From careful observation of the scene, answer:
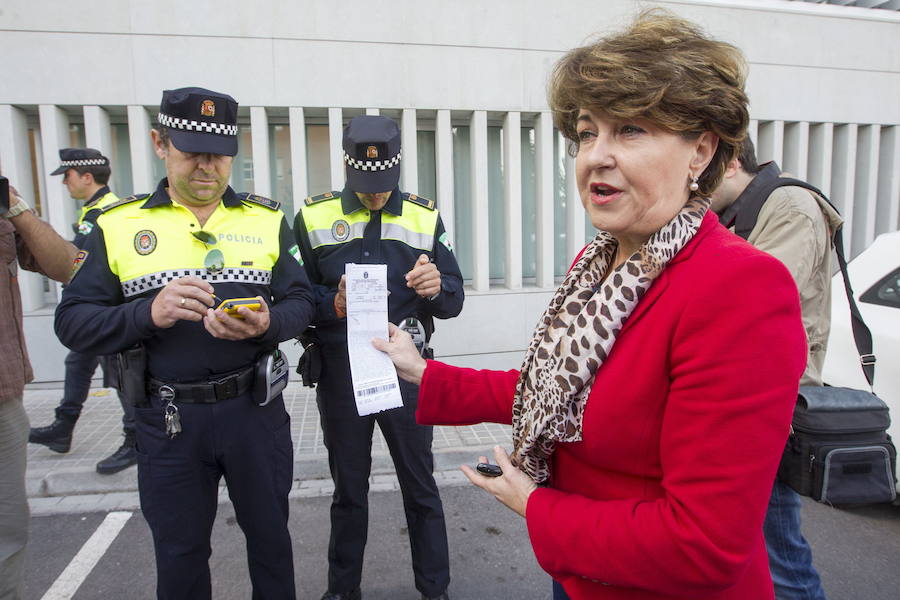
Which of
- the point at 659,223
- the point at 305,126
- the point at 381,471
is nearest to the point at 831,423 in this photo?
the point at 659,223

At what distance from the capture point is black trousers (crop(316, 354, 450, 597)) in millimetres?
2900

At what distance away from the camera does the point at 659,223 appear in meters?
1.25

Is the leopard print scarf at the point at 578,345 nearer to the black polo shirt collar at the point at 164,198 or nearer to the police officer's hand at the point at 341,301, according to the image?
the police officer's hand at the point at 341,301

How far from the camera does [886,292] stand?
3.94 m

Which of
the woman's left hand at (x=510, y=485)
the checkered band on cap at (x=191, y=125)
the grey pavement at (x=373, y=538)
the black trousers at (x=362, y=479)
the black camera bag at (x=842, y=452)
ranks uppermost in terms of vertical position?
the checkered band on cap at (x=191, y=125)

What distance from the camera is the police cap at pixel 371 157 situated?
280 centimetres

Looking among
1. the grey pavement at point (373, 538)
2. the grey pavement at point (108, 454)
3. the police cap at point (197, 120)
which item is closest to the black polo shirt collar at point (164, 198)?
the police cap at point (197, 120)

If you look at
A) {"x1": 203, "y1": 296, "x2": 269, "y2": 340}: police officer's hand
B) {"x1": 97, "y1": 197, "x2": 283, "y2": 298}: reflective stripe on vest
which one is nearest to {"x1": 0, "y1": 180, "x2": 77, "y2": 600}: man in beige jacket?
{"x1": 97, "y1": 197, "x2": 283, "y2": 298}: reflective stripe on vest

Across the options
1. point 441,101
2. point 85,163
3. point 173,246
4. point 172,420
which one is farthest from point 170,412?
point 441,101

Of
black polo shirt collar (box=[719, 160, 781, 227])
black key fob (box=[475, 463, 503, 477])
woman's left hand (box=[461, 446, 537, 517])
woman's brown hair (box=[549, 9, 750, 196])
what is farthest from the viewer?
black polo shirt collar (box=[719, 160, 781, 227])

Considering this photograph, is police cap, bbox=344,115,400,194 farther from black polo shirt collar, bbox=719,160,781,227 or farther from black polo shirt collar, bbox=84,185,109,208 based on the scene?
black polo shirt collar, bbox=84,185,109,208

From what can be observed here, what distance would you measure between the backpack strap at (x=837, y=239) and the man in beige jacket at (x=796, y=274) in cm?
2

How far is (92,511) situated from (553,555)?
13.1 ft

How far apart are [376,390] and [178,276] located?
0.97 meters
